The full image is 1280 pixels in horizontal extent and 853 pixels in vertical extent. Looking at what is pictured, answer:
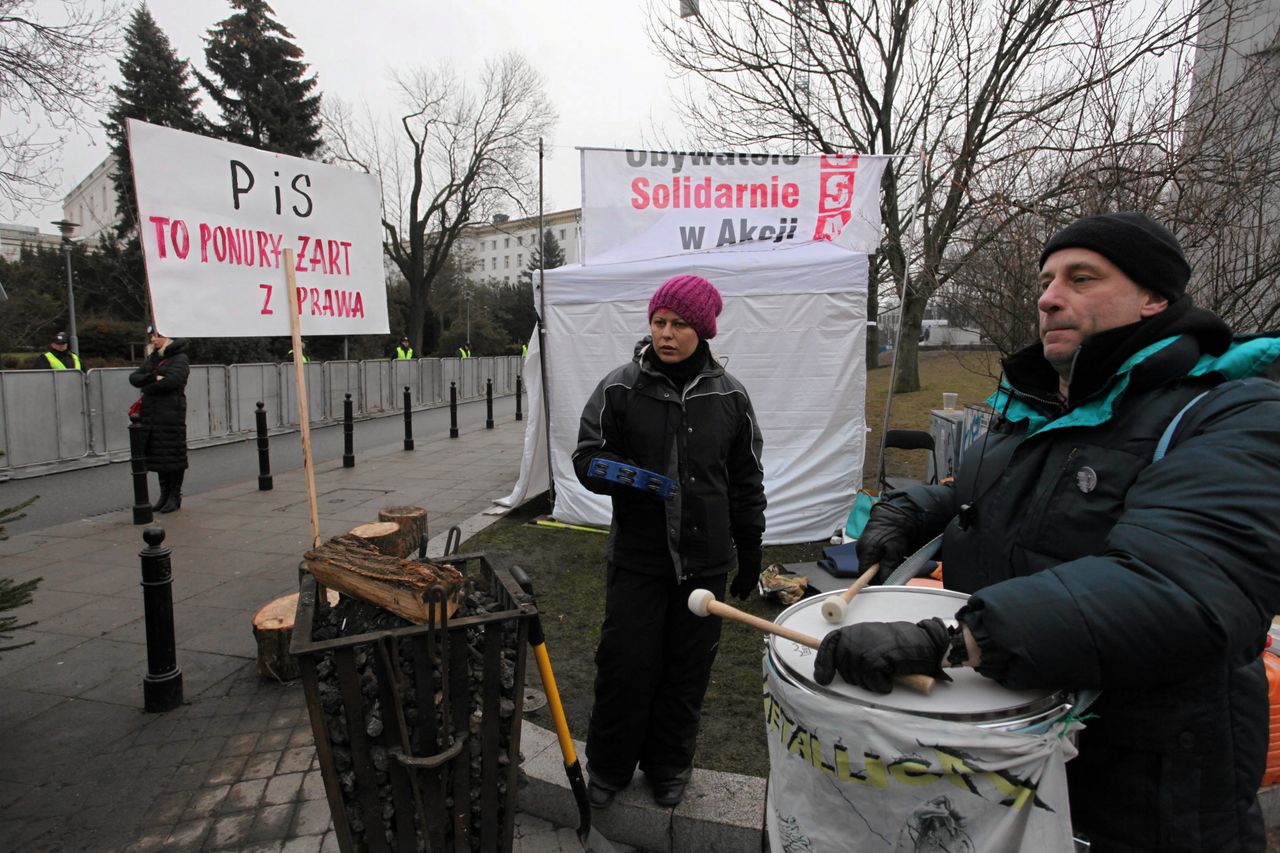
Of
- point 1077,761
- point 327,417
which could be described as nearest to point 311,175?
point 1077,761

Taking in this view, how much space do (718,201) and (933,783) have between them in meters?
6.25

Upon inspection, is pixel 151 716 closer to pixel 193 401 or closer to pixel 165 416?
pixel 165 416

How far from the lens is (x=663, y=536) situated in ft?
8.79

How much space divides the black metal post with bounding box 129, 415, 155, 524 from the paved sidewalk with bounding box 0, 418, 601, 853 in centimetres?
21

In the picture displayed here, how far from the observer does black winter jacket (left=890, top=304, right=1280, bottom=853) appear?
3.67ft

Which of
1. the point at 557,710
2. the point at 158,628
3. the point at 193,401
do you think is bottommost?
the point at 158,628

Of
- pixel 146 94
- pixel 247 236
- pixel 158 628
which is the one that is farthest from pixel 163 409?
pixel 146 94

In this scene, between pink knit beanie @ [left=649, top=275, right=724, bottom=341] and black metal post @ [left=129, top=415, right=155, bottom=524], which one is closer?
pink knit beanie @ [left=649, top=275, right=724, bottom=341]

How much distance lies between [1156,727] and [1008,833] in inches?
14.1

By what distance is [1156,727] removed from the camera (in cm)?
128

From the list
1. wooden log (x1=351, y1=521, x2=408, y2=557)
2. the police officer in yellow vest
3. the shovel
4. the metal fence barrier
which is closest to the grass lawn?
the shovel

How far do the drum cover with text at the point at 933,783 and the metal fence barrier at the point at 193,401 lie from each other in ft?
34.6

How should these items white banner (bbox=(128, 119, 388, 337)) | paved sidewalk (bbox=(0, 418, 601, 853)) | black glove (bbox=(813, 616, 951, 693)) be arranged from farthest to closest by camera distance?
white banner (bbox=(128, 119, 388, 337))
paved sidewalk (bbox=(0, 418, 601, 853))
black glove (bbox=(813, 616, 951, 693))

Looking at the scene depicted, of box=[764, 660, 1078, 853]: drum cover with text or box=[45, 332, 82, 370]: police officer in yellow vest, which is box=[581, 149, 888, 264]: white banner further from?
box=[45, 332, 82, 370]: police officer in yellow vest
